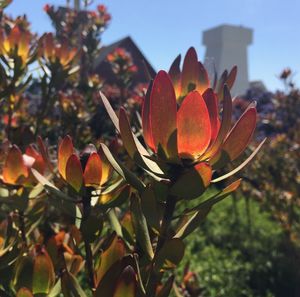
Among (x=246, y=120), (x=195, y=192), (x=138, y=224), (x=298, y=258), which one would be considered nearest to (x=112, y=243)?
(x=138, y=224)

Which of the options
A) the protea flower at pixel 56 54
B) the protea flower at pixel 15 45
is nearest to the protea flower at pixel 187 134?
the protea flower at pixel 15 45

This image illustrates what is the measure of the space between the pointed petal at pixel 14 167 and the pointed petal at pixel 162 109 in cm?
41

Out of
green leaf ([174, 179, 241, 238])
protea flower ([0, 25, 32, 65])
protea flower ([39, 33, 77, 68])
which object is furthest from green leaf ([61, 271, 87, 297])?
protea flower ([39, 33, 77, 68])

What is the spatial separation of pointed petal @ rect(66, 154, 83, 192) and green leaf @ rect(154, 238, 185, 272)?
208mm

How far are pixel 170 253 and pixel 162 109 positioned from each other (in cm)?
22

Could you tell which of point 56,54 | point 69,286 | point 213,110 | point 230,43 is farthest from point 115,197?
point 230,43

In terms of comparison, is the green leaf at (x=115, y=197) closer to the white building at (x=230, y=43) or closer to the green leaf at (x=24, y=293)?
the green leaf at (x=24, y=293)

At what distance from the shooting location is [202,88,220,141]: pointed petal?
2.27ft

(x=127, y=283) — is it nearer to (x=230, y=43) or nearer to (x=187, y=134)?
(x=187, y=134)

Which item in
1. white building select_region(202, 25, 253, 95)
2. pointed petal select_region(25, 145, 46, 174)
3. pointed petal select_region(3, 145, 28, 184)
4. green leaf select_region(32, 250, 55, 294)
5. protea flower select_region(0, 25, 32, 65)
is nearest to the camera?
green leaf select_region(32, 250, 55, 294)

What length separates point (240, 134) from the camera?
2.23 ft

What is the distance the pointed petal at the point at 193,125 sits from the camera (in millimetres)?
660

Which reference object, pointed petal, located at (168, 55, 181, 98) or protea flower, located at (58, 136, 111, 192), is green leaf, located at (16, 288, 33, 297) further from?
pointed petal, located at (168, 55, 181, 98)

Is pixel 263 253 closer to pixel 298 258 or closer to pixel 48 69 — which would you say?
pixel 298 258
